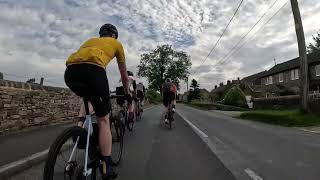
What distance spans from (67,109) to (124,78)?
33.7ft

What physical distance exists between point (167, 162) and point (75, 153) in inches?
118

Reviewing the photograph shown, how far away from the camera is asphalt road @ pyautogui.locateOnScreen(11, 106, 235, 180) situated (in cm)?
577

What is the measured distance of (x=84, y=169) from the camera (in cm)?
395

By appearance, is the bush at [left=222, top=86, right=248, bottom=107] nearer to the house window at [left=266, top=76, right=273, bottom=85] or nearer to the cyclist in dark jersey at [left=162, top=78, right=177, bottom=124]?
the house window at [left=266, top=76, right=273, bottom=85]

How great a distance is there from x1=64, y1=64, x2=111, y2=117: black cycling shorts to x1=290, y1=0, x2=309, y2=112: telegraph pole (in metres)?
15.6

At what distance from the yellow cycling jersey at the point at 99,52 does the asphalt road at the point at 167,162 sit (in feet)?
6.41

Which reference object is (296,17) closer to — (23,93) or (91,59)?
(23,93)

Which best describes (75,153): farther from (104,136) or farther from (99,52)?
(99,52)

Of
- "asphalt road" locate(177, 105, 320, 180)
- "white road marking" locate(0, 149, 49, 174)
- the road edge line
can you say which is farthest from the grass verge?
the road edge line

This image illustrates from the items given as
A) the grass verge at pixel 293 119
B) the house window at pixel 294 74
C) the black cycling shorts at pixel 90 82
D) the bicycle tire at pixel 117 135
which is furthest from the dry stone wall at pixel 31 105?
the house window at pixel 294 74

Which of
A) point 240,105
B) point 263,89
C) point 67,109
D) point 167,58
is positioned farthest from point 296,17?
point 167,58

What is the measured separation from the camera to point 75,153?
4086 millimetres

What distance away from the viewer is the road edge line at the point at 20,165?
18.1 feet

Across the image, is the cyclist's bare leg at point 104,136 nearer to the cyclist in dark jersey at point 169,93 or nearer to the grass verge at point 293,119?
the cyclist in dark jersey at point 169,93
